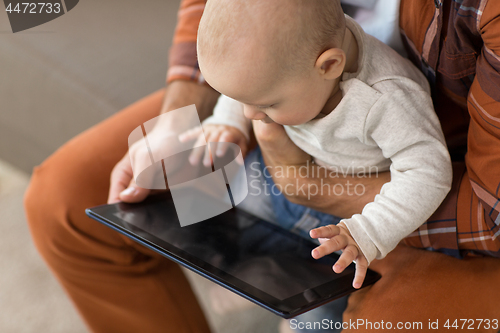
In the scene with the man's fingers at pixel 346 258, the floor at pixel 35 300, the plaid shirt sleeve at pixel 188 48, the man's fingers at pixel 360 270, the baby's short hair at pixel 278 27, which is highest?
the baby's short hair at pixel 278 27

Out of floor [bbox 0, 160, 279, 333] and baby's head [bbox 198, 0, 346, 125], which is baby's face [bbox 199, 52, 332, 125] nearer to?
baby's head [bbox 198, 0, 346, 125]

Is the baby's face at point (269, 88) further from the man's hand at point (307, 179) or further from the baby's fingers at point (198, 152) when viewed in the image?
the baby's fingers at point (198, 152)

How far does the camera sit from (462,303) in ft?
1.75

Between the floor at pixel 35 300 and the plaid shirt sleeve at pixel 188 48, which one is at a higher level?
the plaid shirt sleeve at pixel 188 48

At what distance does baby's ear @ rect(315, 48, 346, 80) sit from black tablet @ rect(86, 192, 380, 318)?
0.24 meters

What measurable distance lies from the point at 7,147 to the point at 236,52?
3.67 ft

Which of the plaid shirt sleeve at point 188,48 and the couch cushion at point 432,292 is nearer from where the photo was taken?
the couch cushion at point 432,292

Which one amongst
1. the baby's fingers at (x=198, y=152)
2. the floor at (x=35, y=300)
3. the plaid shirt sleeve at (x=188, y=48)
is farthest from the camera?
the floor at (x=35, y=300)

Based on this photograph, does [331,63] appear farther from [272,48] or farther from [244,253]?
[244,253]

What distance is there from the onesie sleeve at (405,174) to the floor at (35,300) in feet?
1.67

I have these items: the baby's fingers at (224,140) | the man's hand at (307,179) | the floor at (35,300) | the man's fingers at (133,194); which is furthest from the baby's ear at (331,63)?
the floor at (35,300)

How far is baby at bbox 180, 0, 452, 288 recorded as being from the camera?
448mm

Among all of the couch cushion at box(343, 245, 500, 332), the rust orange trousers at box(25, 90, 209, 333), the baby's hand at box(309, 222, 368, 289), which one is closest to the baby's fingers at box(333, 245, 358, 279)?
the baby's hand at box(309, 222, 368, 289)

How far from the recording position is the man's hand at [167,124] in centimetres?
68
